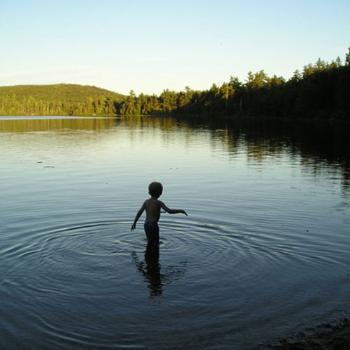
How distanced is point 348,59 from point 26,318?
123 metres

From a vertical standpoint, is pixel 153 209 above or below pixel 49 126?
below

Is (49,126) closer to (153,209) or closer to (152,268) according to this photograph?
(153,209)

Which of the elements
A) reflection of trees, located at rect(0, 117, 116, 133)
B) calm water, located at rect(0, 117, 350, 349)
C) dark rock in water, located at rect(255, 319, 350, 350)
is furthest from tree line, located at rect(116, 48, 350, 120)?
dark rock in water, located at rect(255, 319, 350, 350)

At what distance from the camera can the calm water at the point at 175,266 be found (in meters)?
8.02

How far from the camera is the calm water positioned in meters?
Result: 8.02

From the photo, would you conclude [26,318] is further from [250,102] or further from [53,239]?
[250,102]

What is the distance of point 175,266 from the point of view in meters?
11.2

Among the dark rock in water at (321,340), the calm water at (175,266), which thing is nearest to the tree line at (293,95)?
the calm water at (175,266)

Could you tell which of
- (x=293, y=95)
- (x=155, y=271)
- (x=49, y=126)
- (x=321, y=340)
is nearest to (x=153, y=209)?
(x=155, y=271)

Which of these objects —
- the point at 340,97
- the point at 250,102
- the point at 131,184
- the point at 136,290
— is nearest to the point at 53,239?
the point at 136,290

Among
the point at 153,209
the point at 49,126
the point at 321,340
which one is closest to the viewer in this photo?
the point at 321,340

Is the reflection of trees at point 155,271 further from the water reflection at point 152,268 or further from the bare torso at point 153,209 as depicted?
the bare torso at point 153,209

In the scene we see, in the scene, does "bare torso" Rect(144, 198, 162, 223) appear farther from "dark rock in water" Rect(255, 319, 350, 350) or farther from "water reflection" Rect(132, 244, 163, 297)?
"dark rock in water" Rect(255, 319, 350, 350)

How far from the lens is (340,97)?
344 ft
